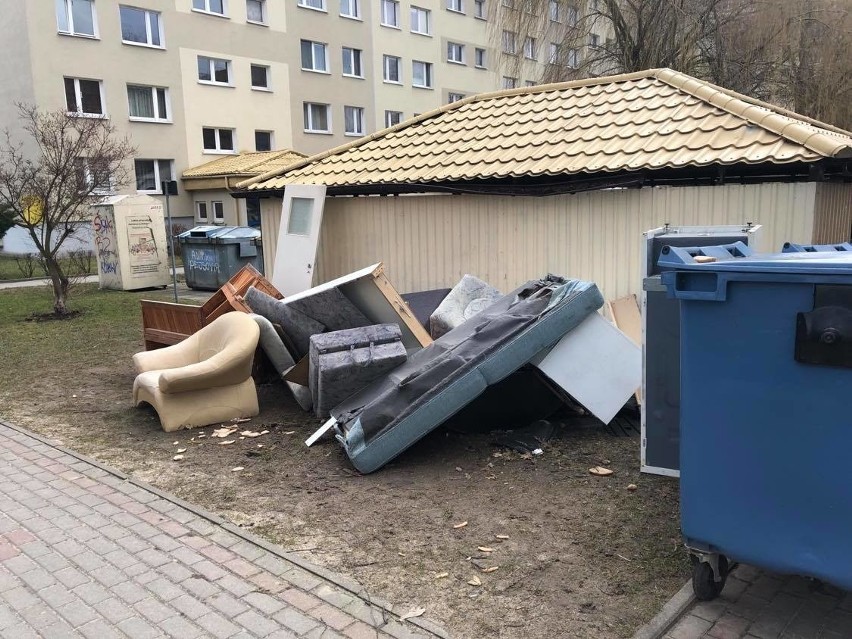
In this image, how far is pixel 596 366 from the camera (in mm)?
5004

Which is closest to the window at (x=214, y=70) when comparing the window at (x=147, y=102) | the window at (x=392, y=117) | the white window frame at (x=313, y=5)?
the window at (x=147, y=102)

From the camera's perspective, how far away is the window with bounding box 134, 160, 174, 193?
Answer: 26.3m

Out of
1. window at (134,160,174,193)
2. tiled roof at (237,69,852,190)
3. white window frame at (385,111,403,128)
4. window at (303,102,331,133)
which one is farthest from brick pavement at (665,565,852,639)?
white window frame at (385,111,403,128)

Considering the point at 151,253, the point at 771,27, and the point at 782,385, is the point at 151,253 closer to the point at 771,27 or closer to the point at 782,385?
the point at 771,27

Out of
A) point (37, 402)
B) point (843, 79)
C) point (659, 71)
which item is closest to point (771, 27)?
point (843, 79)

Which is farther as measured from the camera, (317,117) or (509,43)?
(317,117)

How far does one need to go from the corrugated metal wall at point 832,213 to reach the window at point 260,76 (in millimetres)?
26052

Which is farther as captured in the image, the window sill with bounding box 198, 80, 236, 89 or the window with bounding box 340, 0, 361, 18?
the window with bounding box 340, 0, 361, 18

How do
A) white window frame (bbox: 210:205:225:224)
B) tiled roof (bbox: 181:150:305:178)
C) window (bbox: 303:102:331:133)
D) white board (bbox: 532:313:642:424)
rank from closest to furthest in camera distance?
white board (bbox: 532:313:642:424) < tiled roof (bbox: 181:150:305:178) < white window frame (bbox: 210:205:225:224) < window (bbox: 303:102:331:133)

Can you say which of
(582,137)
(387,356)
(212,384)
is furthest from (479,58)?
(387,356)

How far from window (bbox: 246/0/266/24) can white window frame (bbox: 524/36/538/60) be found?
55.6 ft

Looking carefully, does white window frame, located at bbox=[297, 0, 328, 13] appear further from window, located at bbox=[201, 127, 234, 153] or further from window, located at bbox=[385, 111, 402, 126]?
window, located at bbox=[201, 127, 234, 153]

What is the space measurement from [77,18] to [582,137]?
23.3 meters

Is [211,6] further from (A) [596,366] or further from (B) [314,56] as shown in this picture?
(A) [596,366]
